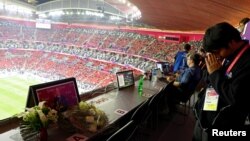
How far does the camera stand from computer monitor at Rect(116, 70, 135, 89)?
310 centimetres

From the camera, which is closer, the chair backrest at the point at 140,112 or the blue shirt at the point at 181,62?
the chair backrest at the point at 140,112

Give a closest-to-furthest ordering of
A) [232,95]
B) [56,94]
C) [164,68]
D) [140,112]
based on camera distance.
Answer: [232,95]
[56,94]
[140,112]
[164,68]

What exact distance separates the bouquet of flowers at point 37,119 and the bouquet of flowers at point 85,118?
0.17 meters

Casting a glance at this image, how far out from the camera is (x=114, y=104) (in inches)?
91.3

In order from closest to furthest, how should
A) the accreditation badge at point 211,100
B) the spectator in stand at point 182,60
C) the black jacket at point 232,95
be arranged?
the black jacket at point 232,95 → the accreditation badge at point 211,100 → the spectator in stand at point 182,60

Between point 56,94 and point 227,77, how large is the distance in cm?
124

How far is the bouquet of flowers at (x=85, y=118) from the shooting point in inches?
61.9

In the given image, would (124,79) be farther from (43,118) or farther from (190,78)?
(43,118)

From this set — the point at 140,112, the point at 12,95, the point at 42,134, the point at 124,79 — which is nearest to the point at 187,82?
the point at 124,79

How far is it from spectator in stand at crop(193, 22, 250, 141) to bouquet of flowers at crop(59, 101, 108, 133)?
0.77 meters

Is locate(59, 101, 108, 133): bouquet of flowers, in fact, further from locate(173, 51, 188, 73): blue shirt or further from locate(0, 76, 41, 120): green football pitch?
locate(0, 76, 41, 120): green football pitch

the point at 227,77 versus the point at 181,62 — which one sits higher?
the point at 227,77

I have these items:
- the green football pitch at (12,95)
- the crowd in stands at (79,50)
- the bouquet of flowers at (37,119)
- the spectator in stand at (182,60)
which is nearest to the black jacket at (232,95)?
the bouquet of flowers at (37,119)

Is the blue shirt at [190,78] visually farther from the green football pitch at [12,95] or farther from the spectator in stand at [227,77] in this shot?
the green football pitch at [12,95]
